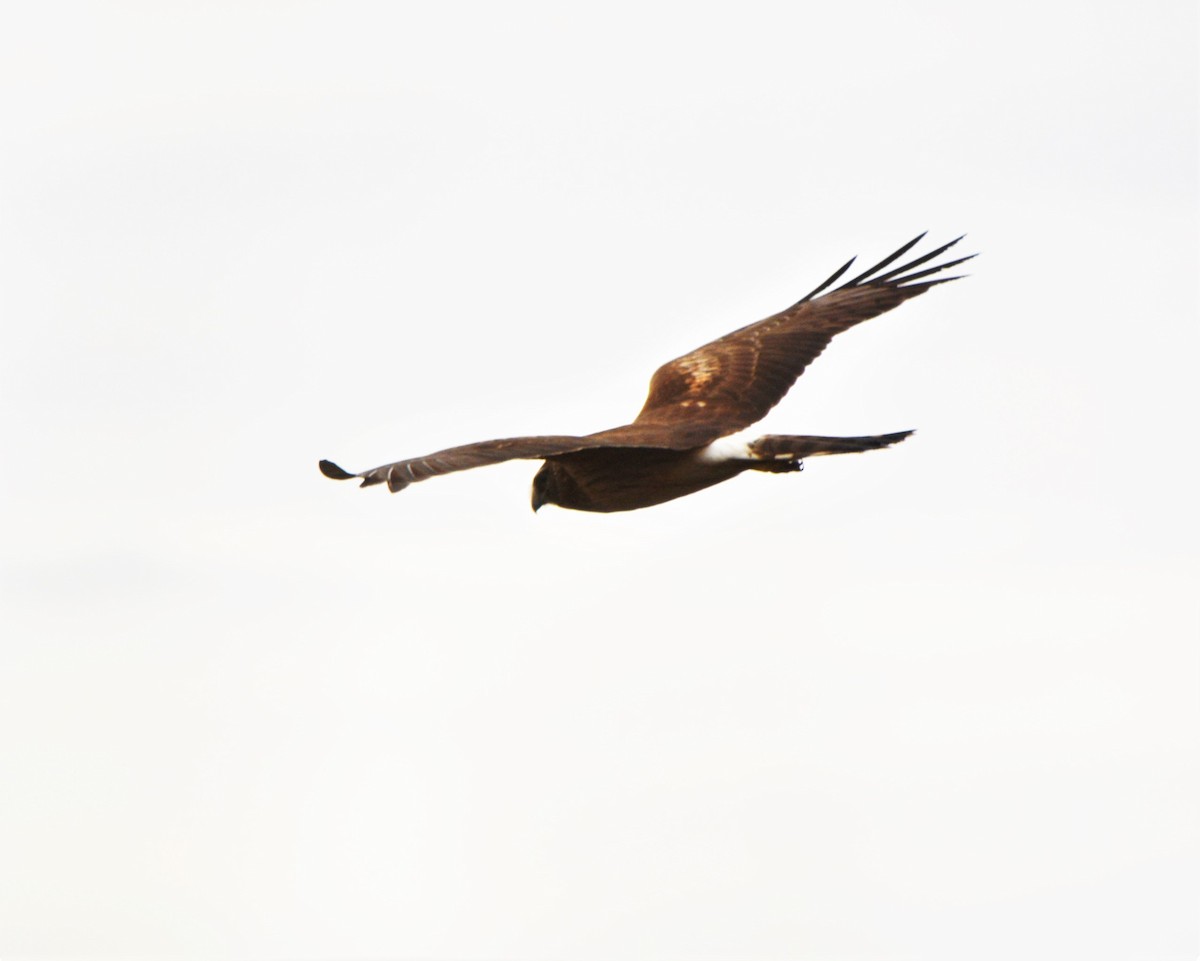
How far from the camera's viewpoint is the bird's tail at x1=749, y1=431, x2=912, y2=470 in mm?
15328

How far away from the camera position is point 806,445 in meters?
15.9

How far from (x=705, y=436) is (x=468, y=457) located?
3.25 m

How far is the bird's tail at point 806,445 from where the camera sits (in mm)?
15328

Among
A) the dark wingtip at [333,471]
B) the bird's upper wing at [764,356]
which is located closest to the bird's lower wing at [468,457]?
the dark wingtip at [333,471]

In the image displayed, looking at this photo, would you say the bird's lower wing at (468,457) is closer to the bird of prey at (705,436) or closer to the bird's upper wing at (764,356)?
the bird of prey at (705,436)

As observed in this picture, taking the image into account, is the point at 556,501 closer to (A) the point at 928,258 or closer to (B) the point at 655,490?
(B) the point at 655,490

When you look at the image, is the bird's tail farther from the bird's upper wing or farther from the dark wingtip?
the dark wingtip

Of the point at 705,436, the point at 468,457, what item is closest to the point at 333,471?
the point at 468,457

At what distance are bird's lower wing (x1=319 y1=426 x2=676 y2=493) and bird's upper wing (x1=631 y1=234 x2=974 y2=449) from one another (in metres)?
2.34

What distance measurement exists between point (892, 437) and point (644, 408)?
3534mm

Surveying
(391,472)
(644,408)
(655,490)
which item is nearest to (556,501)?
(655,490)

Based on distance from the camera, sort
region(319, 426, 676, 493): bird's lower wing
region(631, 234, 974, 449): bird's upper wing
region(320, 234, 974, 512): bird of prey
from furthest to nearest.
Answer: region(631, 234, 974, 449): bird's upper wing → region(320, 234, 974, 512): bird of prey → region(319, 426, 676, 493): bird's lower wing

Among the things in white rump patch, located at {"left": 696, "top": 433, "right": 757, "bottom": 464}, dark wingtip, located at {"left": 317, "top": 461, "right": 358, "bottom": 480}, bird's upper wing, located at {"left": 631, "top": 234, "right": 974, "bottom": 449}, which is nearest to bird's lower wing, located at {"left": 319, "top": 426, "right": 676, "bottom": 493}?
dark wingtip, located at {"left": 317, "top": 461, "right": 358, "bottom": 480}

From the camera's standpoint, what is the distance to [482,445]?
45.7ft
